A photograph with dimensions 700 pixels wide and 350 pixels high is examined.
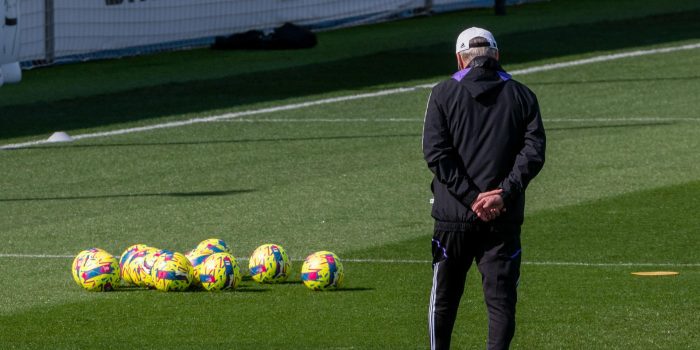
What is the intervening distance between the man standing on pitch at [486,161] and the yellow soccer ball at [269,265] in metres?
3.18

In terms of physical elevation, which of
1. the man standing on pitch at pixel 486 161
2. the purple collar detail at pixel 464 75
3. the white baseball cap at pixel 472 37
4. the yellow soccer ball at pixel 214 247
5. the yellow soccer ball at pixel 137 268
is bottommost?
the yellow soccer ball at pixel 137 268

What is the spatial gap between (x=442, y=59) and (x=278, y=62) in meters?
2.56

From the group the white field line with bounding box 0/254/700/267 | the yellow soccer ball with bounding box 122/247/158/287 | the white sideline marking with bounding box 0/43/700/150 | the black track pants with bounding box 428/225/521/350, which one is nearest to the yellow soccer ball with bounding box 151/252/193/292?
the yellow soccer ball with bounding box 122/247/158/287

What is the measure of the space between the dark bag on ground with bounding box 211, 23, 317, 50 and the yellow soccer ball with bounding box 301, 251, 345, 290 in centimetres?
1672

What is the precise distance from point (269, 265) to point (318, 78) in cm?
1334

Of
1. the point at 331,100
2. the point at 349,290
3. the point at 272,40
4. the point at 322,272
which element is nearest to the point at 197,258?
the point at 322,272

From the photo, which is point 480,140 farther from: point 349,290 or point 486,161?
point 349,290

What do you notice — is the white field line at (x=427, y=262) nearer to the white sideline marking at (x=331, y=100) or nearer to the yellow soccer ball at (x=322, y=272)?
the yellow soccer ball at (x=322, y=272)

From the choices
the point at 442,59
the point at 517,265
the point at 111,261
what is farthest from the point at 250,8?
the point at 517,265

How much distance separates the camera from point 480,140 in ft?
27.1

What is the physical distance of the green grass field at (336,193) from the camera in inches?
401

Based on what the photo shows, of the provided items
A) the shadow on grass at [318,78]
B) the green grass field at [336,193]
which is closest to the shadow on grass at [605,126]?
the green grass field at [336,193]

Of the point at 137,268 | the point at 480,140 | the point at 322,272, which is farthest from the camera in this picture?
the point at 137,268

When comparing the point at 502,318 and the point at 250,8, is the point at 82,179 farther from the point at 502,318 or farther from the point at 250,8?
the point at 250,8
